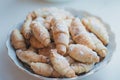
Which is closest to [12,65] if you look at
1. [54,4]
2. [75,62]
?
[75,62]

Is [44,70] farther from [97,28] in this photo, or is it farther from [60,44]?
[97,28]

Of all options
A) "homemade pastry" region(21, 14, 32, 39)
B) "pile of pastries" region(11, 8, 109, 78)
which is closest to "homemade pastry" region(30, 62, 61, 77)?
"pile of pastries" region(11, 8, 109, 78)

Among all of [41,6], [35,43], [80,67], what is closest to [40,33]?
[35,43]

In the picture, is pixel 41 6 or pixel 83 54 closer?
pixel 83 54

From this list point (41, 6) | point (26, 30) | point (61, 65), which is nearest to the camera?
point (61, 65)

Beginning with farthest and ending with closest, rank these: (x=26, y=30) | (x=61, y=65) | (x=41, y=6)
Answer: (x=41, y=6), (x=26, y=30), (x=61, y=65)

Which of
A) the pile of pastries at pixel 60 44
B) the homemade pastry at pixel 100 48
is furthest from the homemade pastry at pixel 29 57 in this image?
the homemade pastry at pixel 100 48

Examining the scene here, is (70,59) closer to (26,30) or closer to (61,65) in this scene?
(61,65)

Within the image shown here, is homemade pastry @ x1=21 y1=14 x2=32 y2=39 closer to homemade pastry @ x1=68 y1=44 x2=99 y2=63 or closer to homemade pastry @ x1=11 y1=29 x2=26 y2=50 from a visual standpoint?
homemade pastry @ x1=11 y1=29 x2=26 y2=50
